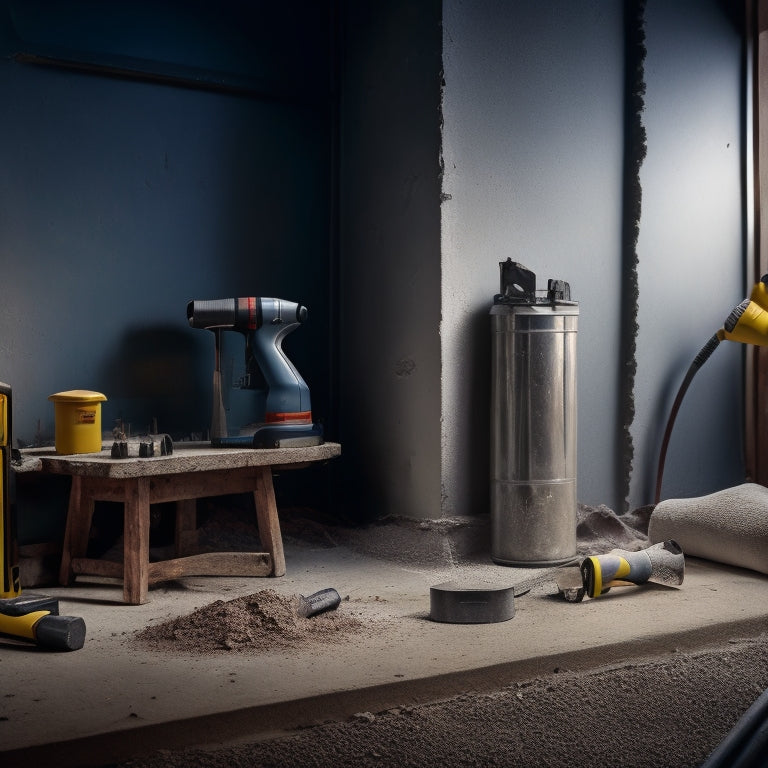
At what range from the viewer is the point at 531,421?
3.75 meters

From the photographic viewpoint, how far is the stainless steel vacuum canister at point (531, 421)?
3.75 meters

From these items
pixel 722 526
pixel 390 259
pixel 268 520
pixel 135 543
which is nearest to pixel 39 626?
pixel 135 543

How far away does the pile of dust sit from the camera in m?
2.74

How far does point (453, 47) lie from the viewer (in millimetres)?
3852

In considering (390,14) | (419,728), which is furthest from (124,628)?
(390,14)

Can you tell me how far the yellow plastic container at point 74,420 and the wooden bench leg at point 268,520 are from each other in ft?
2.12

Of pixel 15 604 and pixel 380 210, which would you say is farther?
pixel 380 210

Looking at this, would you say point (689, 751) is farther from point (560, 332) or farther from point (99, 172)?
point (99, 172)

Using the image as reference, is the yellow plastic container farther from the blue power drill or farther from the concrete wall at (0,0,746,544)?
the blue power drill

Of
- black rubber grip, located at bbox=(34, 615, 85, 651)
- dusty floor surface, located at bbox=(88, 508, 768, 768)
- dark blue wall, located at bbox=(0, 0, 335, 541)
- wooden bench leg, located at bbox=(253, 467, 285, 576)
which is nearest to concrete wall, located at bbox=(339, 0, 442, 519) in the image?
dark blue wall, located at bbox=(0, 0, 335, 541)

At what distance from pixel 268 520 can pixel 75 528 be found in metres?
0.71

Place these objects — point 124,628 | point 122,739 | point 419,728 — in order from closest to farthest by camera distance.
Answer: point 122,739 < point 419,728 < point 124,628

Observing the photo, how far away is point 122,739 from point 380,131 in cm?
289

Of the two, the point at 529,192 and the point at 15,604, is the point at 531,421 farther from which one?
the point at 15,604
